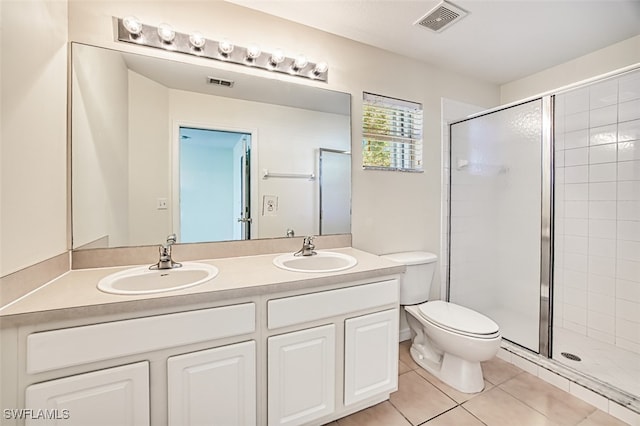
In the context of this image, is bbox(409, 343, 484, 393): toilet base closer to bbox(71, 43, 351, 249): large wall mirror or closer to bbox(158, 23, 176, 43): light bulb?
bbox(71, 43, 351, 249): large wall mirror

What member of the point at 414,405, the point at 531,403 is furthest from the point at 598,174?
the point at 414,405

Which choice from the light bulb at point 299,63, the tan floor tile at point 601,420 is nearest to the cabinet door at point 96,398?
the light bulb at point 299,63

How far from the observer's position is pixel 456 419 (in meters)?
1.49

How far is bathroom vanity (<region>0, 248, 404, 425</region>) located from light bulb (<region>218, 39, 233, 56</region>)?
4.00 feet

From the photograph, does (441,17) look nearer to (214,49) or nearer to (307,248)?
(214,49)

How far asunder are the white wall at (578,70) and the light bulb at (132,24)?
10.1 ft

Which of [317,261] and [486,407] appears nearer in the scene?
[486,407]

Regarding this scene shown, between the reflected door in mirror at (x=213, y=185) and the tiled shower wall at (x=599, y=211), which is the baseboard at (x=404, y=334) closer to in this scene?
the tiled shower wall at (x=599, y=211)

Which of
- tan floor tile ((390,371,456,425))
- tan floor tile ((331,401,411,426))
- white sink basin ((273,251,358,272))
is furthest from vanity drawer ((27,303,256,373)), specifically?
tan floor tile ((390,371,456,425))

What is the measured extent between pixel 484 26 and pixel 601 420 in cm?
239

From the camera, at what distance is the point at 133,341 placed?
38.5 inches

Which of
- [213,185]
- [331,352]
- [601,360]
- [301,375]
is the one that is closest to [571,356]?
[601,360]

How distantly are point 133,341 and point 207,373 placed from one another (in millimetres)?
300

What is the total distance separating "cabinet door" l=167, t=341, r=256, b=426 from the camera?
105 centimetres
